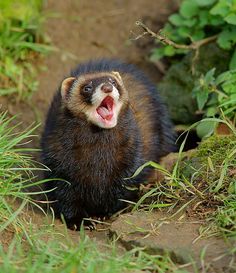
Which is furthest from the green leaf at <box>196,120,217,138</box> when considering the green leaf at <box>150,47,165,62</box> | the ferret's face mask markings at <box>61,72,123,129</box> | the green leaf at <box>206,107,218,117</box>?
the green leaf at <box>150,47,165,62</box>

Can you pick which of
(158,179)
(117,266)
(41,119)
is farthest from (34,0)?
(117,266)

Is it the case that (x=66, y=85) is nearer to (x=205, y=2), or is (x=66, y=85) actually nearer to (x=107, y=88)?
(x=107, y=88)

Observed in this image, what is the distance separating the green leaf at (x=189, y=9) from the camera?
6872mm

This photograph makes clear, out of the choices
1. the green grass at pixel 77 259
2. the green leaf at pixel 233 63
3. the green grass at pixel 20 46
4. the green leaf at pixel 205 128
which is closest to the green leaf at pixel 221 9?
the green leaf at pixel 233 63

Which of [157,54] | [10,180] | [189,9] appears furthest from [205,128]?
[10,180]

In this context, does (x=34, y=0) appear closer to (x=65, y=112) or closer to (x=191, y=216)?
(x=65, y=112)

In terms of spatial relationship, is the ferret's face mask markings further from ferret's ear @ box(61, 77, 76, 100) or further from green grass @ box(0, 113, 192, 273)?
green grass @ box(0, 113, 192, 273)

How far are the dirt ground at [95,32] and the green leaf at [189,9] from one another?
884mm

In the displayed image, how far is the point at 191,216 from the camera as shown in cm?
479

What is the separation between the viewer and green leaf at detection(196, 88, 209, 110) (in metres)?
6.01

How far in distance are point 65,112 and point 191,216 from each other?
128 centimetres

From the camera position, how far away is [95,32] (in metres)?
8.13

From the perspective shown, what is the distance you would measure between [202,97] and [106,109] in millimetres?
1181

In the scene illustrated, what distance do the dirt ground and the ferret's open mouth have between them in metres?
A: 2.40
